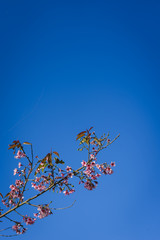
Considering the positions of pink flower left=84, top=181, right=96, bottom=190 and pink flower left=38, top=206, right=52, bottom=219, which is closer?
pink flower left=38, top=206, right=52, bottom=219

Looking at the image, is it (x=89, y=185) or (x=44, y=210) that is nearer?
(x=44, y=210)

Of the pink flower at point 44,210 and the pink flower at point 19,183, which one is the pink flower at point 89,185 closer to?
the pink flower at point 44,210

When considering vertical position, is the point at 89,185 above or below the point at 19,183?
below

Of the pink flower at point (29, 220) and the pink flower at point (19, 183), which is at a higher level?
the pink flower at point (19, 183)

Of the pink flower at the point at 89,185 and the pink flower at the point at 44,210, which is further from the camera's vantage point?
the pink flower at the point at 89,185

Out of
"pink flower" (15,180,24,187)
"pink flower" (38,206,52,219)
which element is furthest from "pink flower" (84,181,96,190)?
"pink flower" (15,180,24,187)

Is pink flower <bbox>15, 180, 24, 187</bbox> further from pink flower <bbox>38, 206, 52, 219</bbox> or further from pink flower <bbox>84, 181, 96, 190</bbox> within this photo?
pink flower <bbox>84, 181, 96, 190</bbox>

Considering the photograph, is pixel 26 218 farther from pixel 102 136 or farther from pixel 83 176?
pixel 102 136

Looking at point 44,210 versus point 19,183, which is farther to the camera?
point 19,183

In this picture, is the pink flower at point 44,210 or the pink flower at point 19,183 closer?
the pink flower at point 44,210

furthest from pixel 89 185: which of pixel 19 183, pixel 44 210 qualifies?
pixel 19 183

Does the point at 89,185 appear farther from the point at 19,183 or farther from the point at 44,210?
the point at 19,183

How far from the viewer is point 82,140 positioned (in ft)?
15.4

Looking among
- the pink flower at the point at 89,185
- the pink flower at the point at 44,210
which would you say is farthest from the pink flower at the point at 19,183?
the pink flower at the point at 89,185
